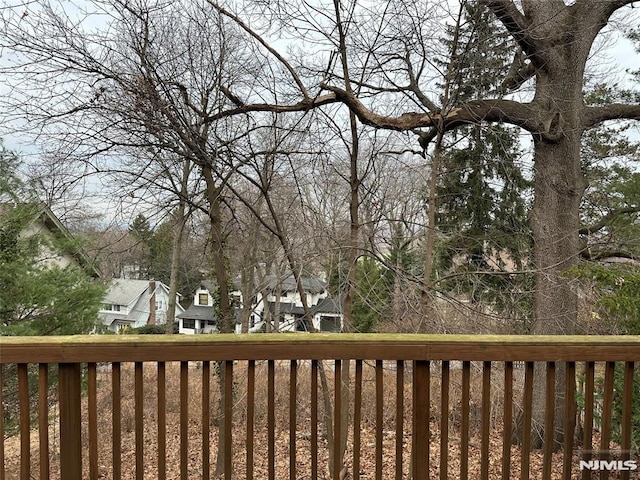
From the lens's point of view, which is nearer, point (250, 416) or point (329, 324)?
point (250, 416)

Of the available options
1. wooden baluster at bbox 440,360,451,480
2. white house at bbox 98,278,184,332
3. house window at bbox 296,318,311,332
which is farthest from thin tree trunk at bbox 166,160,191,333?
wooden baluster at bbox 440,360,451,480

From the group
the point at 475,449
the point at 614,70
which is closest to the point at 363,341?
the point at 475,449

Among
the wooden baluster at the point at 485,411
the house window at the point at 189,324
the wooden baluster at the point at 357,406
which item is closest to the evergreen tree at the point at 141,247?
the house window at the point at 189,324

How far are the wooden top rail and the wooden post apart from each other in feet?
0.23

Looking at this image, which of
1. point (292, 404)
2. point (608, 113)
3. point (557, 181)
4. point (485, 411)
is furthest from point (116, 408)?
point (608, 113)

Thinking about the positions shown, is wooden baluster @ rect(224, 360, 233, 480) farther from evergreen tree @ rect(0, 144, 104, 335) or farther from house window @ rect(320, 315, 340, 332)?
evergreen tree @ rect(0, 144, 104, 335)

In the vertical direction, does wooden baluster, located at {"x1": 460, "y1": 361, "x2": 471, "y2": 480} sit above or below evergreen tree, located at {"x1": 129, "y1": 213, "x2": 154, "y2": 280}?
below

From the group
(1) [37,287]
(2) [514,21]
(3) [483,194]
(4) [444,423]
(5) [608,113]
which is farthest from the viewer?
(5) [608,113]

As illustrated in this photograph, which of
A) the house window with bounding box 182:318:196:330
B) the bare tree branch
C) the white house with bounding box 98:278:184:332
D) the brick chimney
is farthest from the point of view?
the house window with bounding box 182:318:196:330

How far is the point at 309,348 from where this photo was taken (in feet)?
4.73

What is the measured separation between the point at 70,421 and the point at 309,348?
0.86 m

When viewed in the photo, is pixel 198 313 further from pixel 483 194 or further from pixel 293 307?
pixel 483 194

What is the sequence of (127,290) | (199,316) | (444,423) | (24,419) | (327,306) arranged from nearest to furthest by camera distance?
(24,419) → (444,423) → (327,306) → (127,290) → (199,316)

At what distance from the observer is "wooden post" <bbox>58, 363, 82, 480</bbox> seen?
4.66ft
